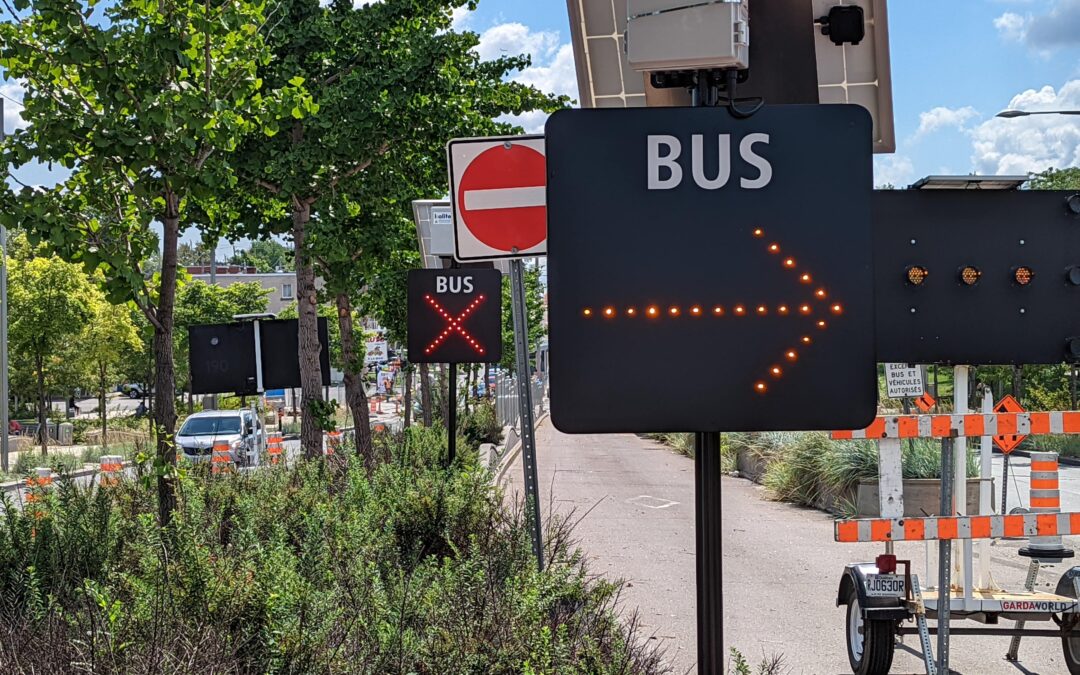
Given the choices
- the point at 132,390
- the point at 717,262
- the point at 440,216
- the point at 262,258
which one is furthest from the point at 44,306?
the point at 262,258

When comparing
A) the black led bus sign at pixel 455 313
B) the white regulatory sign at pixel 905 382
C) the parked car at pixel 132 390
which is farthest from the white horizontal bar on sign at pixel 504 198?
the parked car at pixel 132 390

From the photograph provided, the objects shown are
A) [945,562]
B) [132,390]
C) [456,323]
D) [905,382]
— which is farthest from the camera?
[132,390]

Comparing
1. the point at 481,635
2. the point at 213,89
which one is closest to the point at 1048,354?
the point at 481,635

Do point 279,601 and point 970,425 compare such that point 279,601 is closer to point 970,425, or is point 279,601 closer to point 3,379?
point 970,425

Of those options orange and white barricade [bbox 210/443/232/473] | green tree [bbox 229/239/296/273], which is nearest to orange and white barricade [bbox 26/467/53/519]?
orange and white barricade [bbox 210/443/232/473]

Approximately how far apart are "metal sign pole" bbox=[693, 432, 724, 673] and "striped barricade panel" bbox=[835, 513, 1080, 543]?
3.29 meters

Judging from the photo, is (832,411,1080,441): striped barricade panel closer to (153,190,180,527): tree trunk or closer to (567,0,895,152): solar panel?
(567,0,895,152): solar panel

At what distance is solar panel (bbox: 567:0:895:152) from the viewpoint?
3.14 m

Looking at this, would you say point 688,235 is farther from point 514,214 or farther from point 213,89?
point 213,89

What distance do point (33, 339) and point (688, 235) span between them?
120 feet

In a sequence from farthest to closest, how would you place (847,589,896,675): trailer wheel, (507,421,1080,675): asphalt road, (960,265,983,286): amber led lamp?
1. (507,421,1080,675): asphalt road
2. (847,589,896,675): trailer wheel
3. (960,265,983,286): amber led lamp

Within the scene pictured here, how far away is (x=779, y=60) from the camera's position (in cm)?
313

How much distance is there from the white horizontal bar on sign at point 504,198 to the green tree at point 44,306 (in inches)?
1245

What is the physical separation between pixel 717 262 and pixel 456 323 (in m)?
8.73
